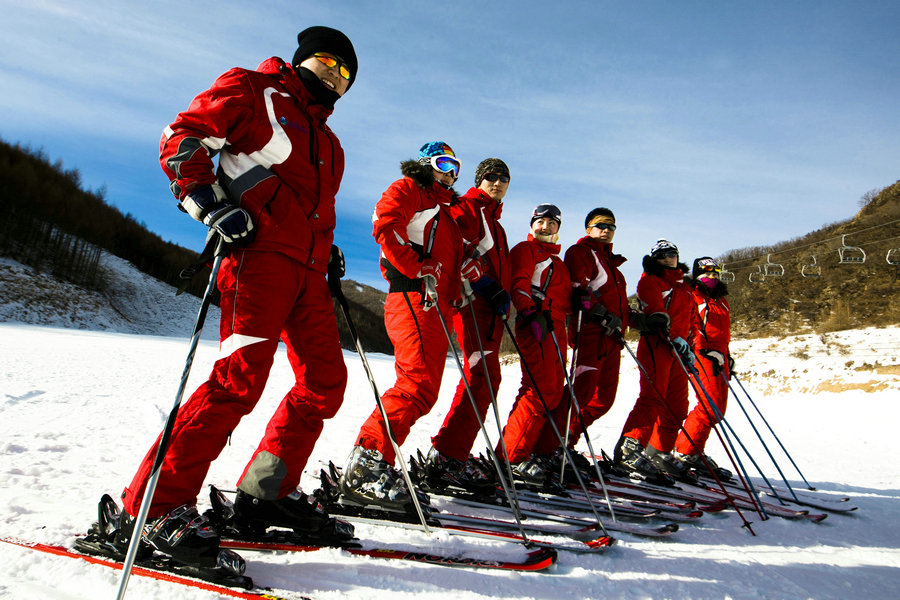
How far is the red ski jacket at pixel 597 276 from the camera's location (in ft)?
17.0

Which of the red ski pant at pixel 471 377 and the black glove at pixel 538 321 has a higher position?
the black glove at pixel 538 321

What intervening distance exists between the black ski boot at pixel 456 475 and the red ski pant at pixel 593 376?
137 centimetres

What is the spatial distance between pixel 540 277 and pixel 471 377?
1235 millimetres

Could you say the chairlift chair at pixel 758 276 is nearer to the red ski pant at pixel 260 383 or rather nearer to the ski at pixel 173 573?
the red ski pant at pixel 260 383

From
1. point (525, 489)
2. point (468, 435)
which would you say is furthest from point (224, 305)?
point (525, 489)

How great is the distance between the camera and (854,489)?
524cm

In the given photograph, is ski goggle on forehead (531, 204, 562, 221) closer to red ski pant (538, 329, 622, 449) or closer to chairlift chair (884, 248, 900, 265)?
red ski pant (538, 329, 622, 449)

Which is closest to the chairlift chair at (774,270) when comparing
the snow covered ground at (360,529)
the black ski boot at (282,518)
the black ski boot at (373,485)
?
the snow covered ground at (360,529)

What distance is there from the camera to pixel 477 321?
171 inches

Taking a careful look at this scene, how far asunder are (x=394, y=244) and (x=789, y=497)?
4.54m

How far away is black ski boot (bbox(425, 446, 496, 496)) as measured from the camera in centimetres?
370

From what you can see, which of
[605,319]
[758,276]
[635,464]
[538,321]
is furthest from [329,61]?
[758,276]

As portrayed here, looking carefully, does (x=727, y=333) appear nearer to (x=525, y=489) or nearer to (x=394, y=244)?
(x=525, y=489)

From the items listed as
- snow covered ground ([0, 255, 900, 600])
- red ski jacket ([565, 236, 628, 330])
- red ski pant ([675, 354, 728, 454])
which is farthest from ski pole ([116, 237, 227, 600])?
red ski pant ([675, 354, 728, 454])
